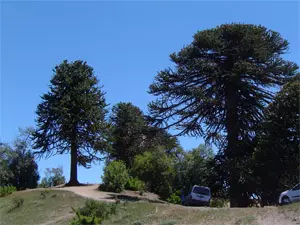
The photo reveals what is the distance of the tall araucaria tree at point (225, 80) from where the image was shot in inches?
1416

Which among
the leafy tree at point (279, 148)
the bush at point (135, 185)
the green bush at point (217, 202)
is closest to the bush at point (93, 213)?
the leafy tree at point (279, 148)

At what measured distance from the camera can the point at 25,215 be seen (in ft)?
96.2

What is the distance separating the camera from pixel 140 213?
23859 millimetres

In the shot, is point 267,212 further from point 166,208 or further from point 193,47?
point 193,47

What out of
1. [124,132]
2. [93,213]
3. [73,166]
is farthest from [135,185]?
[93,213]

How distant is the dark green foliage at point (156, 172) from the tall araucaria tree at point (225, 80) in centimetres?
588

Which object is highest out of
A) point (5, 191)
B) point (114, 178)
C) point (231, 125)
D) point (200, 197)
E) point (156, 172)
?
point (231, 125)

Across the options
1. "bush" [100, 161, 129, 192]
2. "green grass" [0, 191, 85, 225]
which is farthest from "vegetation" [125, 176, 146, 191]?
"green grass" [0, 191, 85, 225]

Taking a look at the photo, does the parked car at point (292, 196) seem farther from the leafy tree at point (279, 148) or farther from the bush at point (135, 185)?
the bush at point (135, 185)

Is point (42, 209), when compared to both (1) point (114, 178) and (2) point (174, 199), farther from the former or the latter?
(2) point (174, 199)

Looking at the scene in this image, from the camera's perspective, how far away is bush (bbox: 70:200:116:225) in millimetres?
21356

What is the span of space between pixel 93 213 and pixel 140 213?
2588 millimetres

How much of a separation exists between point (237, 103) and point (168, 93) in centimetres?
600

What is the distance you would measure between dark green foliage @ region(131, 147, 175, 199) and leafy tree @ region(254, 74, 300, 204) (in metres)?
11.9
